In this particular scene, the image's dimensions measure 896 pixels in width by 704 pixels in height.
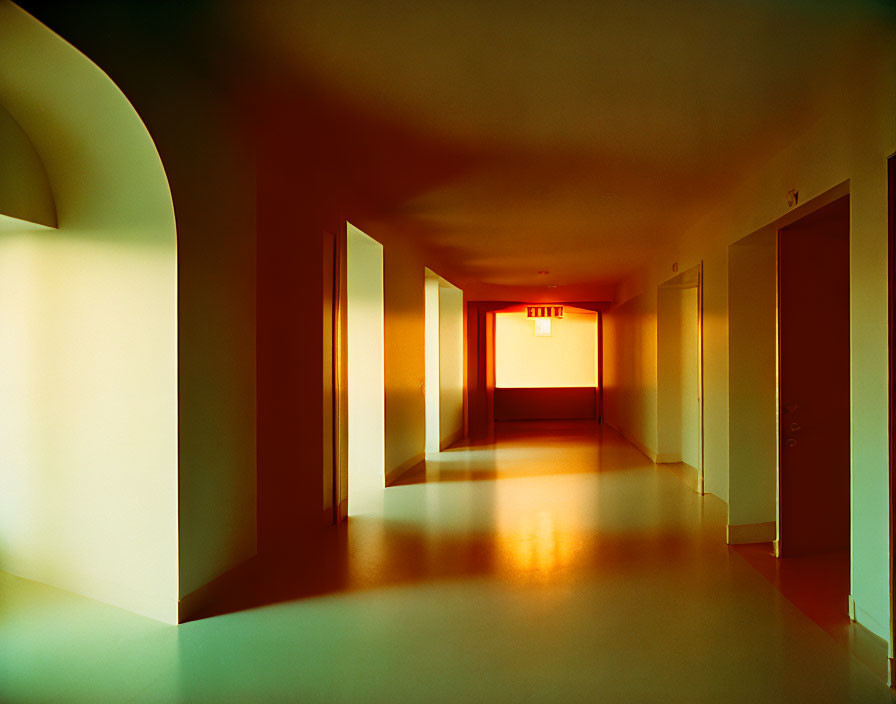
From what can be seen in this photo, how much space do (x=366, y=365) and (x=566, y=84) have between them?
169 inches

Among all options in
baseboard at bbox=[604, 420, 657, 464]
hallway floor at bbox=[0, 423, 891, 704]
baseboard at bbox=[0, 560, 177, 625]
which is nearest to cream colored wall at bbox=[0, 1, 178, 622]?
baseboard at bbox=[0, 560, 177, 625]

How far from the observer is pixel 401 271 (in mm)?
7594

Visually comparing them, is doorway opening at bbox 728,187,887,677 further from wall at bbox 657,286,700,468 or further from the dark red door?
wall at bbox 657,286,700,468

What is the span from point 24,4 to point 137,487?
2.29 meters

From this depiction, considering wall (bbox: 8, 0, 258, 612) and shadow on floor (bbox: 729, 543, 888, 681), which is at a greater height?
wall (bbox: 8, 0, 258, 612)

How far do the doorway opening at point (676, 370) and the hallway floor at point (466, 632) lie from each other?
3.22 m

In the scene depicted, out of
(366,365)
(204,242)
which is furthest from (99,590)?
(366,365)

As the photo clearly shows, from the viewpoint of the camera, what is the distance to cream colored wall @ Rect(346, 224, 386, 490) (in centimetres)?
689

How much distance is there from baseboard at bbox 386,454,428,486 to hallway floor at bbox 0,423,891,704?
191 cm

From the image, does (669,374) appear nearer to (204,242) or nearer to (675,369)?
(675,369)

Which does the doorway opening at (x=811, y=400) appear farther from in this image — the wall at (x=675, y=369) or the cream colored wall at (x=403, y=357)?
the cream colored wall at (x=403, y=357)

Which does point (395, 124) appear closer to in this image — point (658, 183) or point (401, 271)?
point (658, 183)

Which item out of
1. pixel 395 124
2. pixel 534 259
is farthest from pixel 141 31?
pixel 534 259

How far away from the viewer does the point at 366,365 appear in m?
6.98
